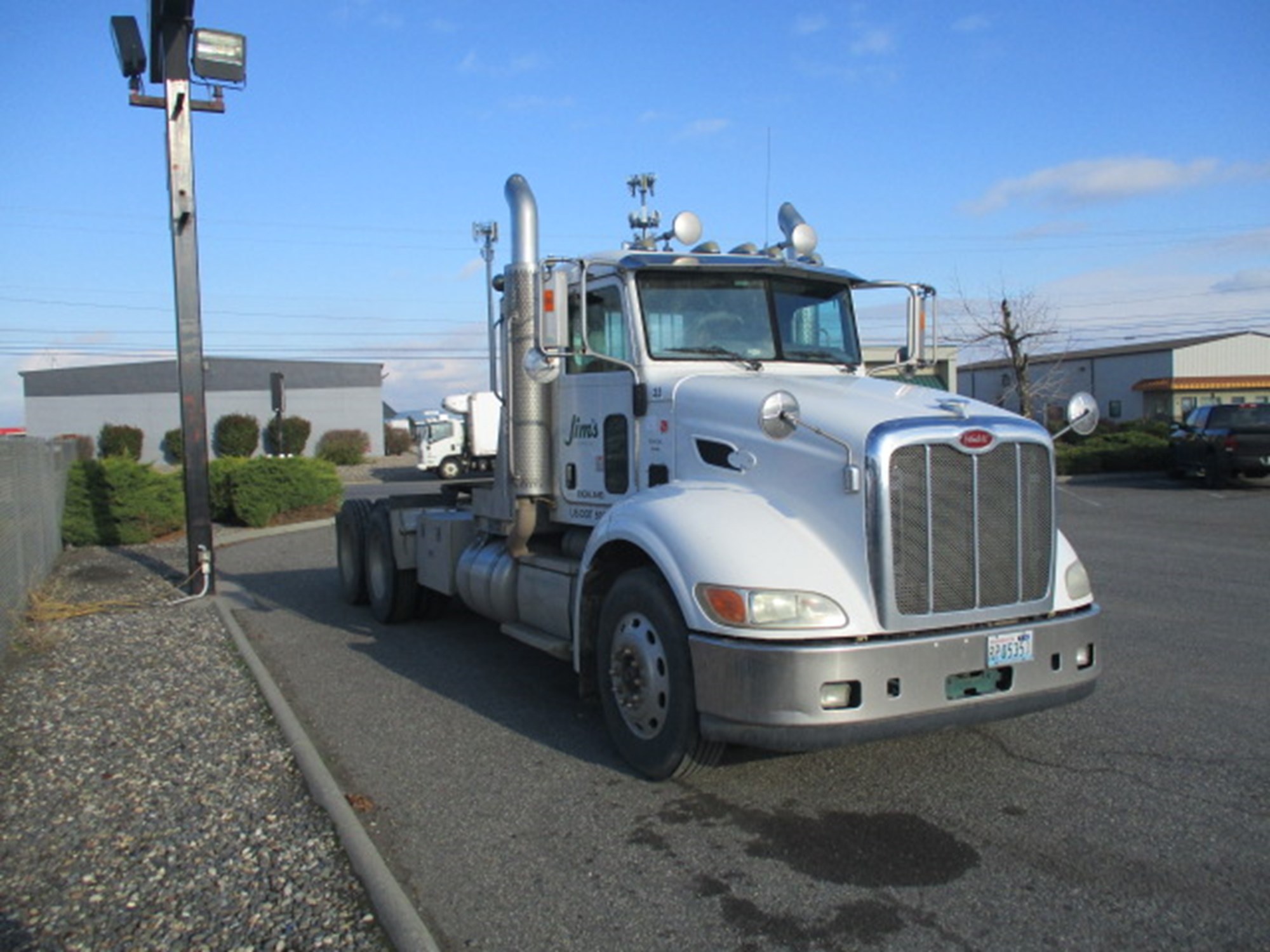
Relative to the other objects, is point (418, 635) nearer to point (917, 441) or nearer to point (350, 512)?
point (350, 512)

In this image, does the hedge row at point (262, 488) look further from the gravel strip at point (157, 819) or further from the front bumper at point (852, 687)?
the front bumper at point (852, 687)

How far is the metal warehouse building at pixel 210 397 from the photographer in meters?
53.1

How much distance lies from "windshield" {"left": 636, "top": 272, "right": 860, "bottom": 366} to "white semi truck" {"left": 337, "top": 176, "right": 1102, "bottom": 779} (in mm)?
14

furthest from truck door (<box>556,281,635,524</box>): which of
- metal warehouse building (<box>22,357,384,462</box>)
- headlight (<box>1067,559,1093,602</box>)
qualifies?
metal warehouse building (<box>22,357,384,462</box>)

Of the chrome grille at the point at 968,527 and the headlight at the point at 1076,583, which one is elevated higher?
the chrome grille at the point at 968,527

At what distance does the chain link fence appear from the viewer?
332 inches

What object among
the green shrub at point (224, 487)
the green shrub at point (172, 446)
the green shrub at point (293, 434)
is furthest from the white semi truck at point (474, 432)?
the green shrub at point (172, 446)

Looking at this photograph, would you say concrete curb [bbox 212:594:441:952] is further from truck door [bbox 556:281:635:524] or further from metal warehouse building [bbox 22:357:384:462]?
metal warehouse building [bbox 22:357:384:462]

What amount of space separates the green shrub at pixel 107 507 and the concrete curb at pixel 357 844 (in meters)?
11.0

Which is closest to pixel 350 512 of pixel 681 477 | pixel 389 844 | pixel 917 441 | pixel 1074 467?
pixel 681 477

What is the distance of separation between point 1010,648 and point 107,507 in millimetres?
15515

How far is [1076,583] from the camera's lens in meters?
5.20

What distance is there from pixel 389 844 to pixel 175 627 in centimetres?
569

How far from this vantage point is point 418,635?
9.11 meters
